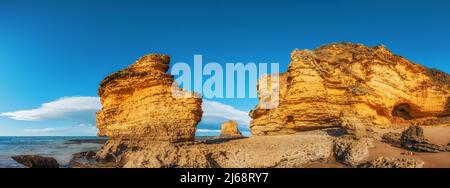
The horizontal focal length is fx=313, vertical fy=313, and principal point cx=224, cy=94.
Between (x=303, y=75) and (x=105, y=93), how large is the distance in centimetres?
1423

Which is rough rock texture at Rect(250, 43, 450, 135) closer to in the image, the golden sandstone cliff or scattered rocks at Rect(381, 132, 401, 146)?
the golden sandstone cliff

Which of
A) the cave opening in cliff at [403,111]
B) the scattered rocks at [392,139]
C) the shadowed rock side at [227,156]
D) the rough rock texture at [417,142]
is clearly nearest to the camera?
the shadowed rock side at [227,156]

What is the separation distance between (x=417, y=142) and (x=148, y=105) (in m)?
13.7

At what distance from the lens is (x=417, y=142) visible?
14.2 m

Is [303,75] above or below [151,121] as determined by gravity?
above

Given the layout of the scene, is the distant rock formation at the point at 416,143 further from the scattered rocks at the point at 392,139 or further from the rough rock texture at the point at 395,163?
the rough rock texture at the point at 395,163

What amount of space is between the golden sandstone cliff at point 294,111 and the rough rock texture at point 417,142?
163 centimetres

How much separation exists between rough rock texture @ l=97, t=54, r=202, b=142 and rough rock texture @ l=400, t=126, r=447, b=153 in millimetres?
10572

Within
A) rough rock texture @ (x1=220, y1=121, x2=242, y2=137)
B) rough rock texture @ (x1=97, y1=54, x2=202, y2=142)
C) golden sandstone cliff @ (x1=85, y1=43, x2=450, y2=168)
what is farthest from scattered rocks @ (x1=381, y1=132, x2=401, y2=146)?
rough rock texture @ (x1=220, y1=121, x2=242, y2=137)

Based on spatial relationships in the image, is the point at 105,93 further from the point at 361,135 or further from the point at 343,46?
the point at 343,46

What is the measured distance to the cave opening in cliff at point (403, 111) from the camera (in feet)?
89.8

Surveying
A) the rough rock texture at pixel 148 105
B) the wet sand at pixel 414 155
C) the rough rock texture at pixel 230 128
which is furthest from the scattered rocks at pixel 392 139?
the rough rock texture at pixel 230 128

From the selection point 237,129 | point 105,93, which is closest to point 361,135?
point 105,93
